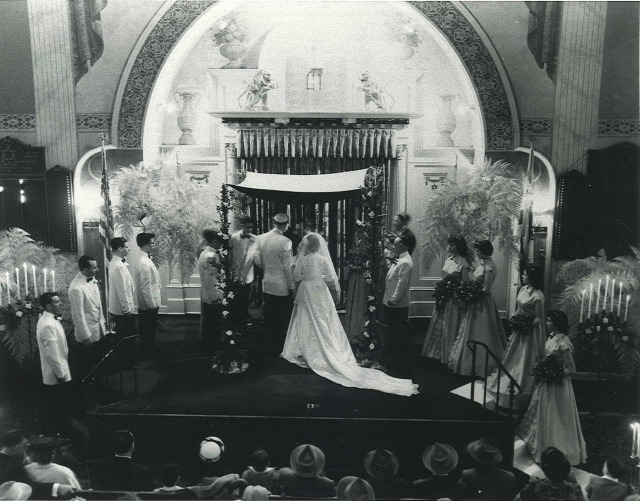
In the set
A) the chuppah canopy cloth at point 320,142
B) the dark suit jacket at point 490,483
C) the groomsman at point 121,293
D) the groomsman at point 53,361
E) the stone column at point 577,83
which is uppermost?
the stone column at point 577,83

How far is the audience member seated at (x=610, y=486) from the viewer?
5.36 m

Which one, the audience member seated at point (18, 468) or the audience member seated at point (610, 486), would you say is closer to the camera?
the audience member seated at point (610, 486)

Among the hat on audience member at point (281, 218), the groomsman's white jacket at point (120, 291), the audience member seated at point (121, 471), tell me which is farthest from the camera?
the hat on audience member at point (281, 218)

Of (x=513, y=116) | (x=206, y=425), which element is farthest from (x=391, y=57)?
(x=206, y=425)

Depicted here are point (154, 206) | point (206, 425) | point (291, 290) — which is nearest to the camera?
point (206, 425)

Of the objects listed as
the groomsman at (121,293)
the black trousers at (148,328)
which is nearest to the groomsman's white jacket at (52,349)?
the groomsman at (121,293)

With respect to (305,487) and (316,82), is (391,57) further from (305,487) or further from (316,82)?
(305,487)

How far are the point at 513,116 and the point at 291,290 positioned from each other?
331 centimetres

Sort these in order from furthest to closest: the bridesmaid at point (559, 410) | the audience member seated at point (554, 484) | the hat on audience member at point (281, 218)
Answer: the hat on audience member at point (281, 218), the bridesmaid at point (559, 410), the audience member seated at point (554, 484)

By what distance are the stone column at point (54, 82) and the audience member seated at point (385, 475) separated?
458 cm

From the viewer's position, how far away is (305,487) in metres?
5.33

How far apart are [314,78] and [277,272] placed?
2379 mm

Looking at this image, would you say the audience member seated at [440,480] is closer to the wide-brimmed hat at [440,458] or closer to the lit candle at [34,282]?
the wide-brimmed hat at [440,458]

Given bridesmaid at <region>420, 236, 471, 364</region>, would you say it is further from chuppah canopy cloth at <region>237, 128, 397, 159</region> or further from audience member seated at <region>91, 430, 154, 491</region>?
audience member seated at <region>91, 430, 154, 491</region>
